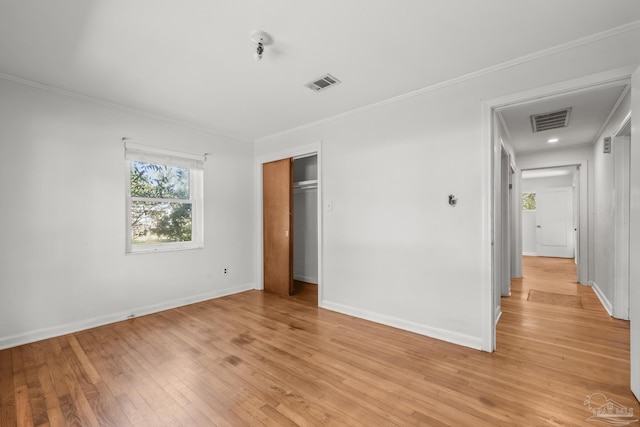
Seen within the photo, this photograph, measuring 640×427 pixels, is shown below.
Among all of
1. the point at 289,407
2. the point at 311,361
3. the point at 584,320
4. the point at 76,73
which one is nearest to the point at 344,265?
the point at 311,361

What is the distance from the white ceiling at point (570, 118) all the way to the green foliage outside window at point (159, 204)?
14.1ft

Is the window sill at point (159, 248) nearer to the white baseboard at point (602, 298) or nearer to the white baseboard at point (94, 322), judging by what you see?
the white baseboard at point (94, 322)

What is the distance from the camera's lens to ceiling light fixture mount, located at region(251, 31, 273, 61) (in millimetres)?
2090

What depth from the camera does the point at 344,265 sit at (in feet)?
12.2

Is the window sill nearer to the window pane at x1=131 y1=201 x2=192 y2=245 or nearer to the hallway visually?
the window pane at x1=131 y1=201 x2=192 y2=245

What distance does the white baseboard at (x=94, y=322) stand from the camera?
9.04 ft

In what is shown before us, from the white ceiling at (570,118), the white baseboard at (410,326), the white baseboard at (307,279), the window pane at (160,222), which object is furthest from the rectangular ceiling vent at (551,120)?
the window pane at (160,222)

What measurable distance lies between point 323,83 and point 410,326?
2835 millimetres

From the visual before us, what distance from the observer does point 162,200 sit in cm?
394

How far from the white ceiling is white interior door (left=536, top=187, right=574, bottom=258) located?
455 centimetres

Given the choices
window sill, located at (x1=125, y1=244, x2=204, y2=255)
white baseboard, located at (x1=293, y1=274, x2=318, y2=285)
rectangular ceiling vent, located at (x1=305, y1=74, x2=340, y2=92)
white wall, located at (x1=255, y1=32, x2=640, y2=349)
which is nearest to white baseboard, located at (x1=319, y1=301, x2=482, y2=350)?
white wall, located at (x1=255, y1=32, x2=640, y2=349)

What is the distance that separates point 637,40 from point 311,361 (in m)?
3.58

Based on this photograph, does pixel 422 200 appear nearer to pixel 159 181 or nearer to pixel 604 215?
pixel 604 215

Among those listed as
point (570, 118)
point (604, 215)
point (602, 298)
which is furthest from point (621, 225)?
point (570, 118)
